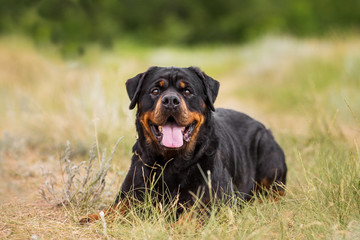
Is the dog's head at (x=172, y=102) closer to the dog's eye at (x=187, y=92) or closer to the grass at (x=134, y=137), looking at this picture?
the dog's eye at (x=187, y=92)

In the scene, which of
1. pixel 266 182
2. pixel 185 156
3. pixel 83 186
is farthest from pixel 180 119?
pixel 266 182

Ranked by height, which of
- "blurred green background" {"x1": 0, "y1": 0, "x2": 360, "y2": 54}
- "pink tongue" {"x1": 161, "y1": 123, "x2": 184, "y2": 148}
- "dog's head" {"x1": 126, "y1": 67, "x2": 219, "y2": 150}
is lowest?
"pink tongue" {"x1": 161, "y1": 123, "x2": 184, "y2": 148}

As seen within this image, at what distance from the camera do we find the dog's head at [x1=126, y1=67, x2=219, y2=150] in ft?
10.3

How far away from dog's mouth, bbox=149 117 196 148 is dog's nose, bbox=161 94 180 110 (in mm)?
168

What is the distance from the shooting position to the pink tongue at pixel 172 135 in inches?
125

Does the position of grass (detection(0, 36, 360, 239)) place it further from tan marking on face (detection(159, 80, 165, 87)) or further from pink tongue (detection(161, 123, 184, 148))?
tan marking on face (detection(159, 80, 165, 87))

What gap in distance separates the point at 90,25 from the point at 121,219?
4.30 metres

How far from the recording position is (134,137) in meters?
4.38

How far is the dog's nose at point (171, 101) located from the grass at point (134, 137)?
635 mm

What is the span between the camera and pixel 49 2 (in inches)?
235

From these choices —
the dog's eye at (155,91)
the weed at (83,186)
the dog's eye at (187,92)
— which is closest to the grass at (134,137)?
the weed at (83,186)

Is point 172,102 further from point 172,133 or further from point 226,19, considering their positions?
point 226,19

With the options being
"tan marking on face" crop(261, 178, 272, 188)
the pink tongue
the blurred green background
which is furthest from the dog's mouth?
the blurred green background

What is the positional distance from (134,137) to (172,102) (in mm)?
1374
